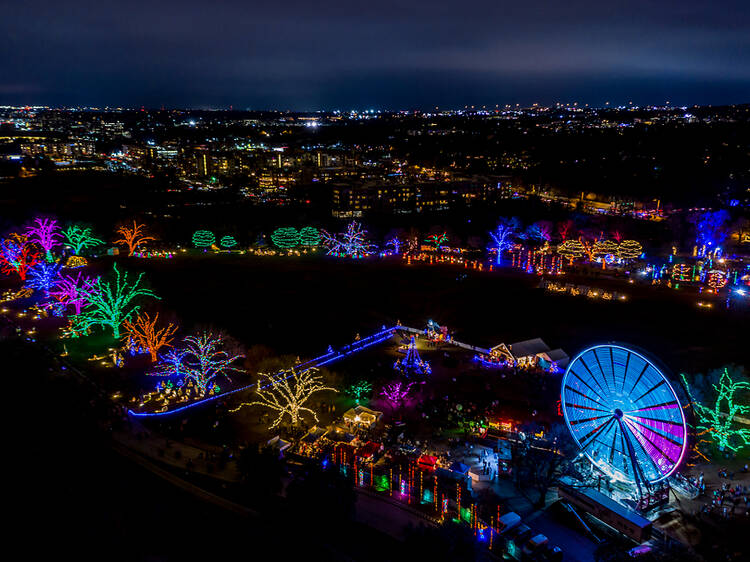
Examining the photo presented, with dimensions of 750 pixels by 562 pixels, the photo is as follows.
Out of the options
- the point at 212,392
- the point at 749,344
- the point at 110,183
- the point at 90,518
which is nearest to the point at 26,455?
the point at 90,518

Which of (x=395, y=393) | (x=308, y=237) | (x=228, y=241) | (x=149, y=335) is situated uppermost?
(x=308, y=237)

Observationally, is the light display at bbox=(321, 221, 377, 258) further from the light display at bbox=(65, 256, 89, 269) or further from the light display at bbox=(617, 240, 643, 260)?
the light display at bbox=(617, 240, 643, 260)

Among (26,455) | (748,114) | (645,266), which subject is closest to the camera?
(26,455)

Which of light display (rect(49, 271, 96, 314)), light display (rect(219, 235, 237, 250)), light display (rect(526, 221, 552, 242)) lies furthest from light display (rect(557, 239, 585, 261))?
light display (rect(49, 271, 96, 314))

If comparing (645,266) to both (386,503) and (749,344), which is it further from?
(386,503)

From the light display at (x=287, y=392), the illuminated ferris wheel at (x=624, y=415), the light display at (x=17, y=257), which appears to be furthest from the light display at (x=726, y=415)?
the light display at (x=17, y=257)

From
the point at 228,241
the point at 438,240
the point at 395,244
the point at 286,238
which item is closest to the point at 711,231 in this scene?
the point at 438,240

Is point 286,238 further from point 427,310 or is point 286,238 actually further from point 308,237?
point 427,310

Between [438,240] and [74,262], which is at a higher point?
[438,240]
